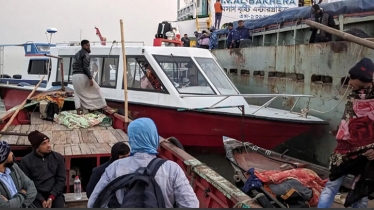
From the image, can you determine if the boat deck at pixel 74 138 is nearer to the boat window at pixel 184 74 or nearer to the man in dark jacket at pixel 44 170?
the man in dark jacket at pixel 44 170

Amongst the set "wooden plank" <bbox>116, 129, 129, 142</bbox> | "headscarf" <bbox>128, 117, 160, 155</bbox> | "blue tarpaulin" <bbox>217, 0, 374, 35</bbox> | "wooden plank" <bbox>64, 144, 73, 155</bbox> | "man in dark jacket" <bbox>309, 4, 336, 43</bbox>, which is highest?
"blue tarpaulin" <bbox>217, 0, 374, 35</bbox>

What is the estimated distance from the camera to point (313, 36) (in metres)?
10.6

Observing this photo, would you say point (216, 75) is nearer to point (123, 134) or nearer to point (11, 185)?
point (123, 134)

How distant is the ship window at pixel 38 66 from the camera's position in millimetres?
18078

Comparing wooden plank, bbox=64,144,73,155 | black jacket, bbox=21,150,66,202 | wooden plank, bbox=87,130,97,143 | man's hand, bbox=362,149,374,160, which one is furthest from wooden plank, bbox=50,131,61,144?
man's hand, bbox=362,149,374,160

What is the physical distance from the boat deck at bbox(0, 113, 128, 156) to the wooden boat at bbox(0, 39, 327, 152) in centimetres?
133

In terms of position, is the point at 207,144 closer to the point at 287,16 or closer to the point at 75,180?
the point at 75,180

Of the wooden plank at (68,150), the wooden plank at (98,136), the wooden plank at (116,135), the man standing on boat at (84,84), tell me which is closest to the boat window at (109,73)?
the man standing on boat at (84,84)

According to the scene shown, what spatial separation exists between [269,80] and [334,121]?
11.2 ft

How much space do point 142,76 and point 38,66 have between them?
35.4ft

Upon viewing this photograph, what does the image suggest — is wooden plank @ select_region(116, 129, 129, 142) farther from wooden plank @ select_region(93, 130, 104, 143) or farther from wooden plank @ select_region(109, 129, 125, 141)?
wooden plank @ select_region(93, 130, 104, 143)

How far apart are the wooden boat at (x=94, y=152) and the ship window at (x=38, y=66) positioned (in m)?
9.76

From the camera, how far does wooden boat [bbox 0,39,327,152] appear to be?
7.95 m

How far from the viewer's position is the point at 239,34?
14578 millimetres
